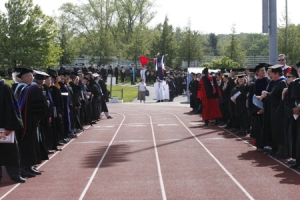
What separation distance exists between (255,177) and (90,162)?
391 cm

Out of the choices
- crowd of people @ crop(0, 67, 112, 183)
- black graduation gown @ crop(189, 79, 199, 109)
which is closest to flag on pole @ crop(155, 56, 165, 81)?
black graduation gown @ crop(189, 79, 199, 109)

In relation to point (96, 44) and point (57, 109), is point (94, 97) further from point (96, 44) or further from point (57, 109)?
point (96, 44)

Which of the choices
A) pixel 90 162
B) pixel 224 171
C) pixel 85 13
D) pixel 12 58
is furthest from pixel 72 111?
pixel 85 13

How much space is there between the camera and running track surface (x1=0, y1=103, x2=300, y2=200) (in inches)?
374

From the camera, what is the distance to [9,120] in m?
10.5

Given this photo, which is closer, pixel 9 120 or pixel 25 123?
pixel 9 120

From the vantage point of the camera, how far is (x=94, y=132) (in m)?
20.2

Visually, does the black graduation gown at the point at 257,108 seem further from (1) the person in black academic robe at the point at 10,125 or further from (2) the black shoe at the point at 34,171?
(1) the person in black academic robe at the point at 10,125

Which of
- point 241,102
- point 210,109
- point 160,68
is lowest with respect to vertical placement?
point 210,109

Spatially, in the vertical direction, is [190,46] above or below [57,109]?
above

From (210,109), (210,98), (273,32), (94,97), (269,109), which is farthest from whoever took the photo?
(94,97)

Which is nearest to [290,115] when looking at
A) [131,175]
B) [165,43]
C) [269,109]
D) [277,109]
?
[277,109]

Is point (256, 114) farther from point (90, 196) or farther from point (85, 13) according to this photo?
point (85, 13)

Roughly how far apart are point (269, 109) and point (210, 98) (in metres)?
7.93
